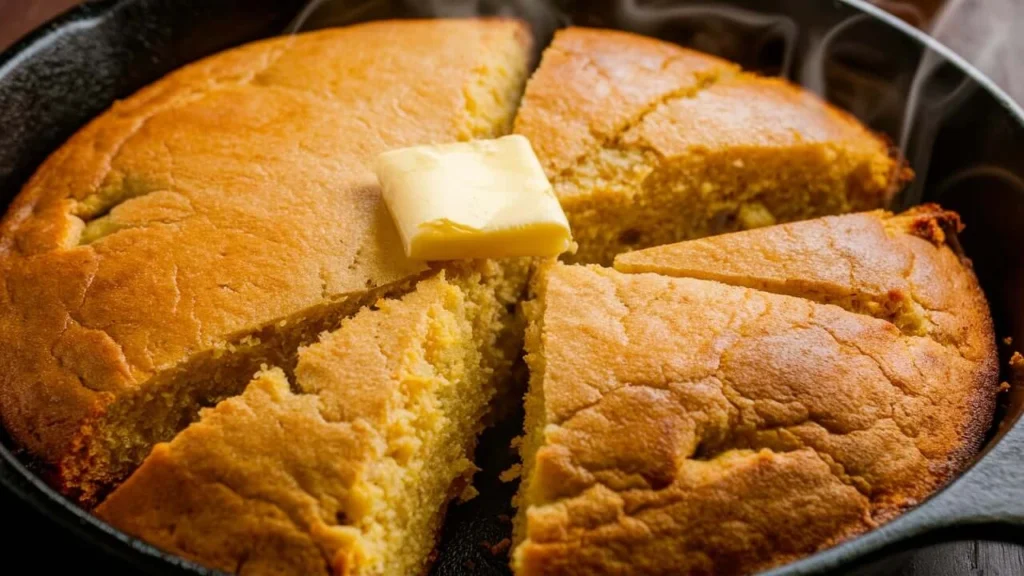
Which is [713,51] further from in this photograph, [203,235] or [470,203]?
[203,235]

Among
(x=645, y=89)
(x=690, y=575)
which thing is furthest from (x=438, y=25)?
(x=690, y=575)

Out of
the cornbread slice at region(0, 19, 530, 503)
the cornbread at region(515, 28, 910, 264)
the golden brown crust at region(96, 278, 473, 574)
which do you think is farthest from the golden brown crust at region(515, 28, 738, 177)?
the golden brown crust at region(96, 278, 473, 574)

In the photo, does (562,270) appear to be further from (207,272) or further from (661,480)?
(207,272)

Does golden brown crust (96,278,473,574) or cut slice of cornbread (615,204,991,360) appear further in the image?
cut slice of cornbread (615,204,991,360)

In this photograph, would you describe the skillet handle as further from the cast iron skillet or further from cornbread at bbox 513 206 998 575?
the cast iron skillet

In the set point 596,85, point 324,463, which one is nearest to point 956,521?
point 324,463
